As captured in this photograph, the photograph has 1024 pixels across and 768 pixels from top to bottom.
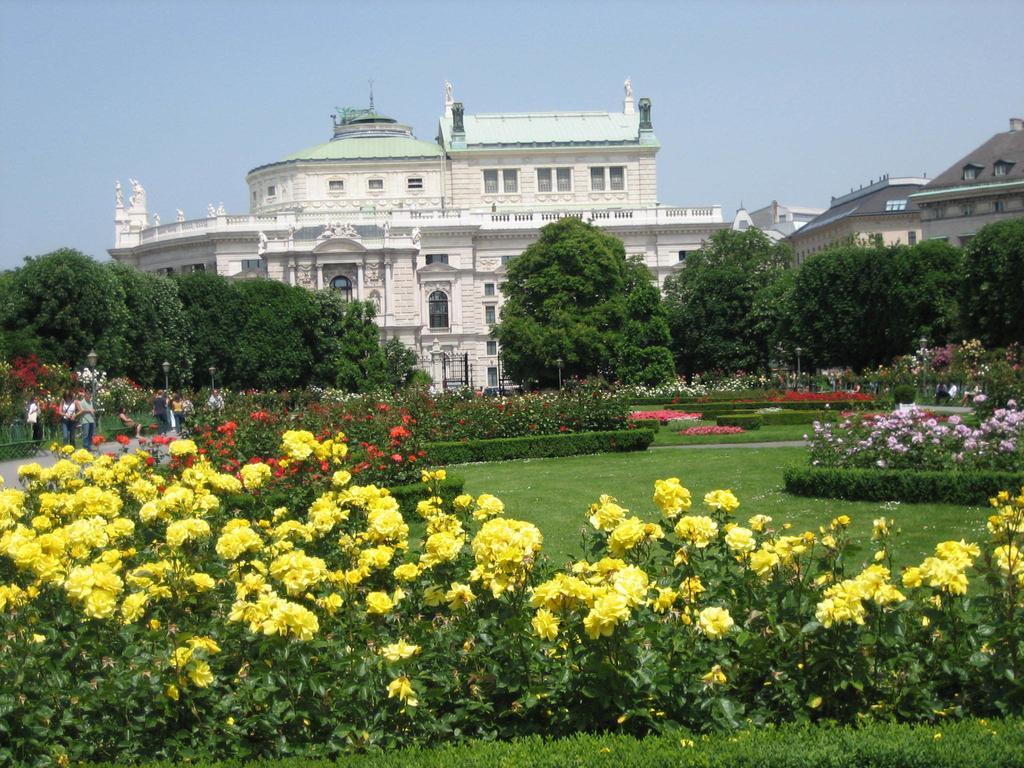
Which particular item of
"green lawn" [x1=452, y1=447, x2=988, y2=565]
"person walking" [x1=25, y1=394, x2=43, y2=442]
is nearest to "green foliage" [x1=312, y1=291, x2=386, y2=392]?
"person walking" [x1=25, y1=394, x2=43, y2=442]

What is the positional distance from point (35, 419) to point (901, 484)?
72.7ft

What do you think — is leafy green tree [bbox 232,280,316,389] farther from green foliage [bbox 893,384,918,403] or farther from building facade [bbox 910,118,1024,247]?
building facade [bbox 910,118,1024,247]

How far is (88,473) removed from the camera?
1046 cm

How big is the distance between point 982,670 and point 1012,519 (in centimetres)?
90

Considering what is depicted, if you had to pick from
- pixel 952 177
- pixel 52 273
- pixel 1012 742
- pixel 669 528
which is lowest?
pixel 1012 742

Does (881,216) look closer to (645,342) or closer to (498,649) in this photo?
(645,342)

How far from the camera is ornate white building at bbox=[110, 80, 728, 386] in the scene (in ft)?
231

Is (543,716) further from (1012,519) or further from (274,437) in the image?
(274,437)

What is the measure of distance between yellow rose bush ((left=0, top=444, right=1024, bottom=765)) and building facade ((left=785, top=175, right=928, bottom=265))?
77.6m

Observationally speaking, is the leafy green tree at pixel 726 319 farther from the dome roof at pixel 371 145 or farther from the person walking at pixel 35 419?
the person walking at pixel 35 419

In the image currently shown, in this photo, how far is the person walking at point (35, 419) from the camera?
3030 centimetres

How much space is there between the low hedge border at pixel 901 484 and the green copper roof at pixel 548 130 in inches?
2473

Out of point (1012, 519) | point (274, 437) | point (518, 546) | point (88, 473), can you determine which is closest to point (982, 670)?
point (1012, 519)

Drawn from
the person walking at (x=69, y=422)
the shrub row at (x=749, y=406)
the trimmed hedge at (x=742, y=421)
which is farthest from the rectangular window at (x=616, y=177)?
the person walking at (x=69, y=422)
